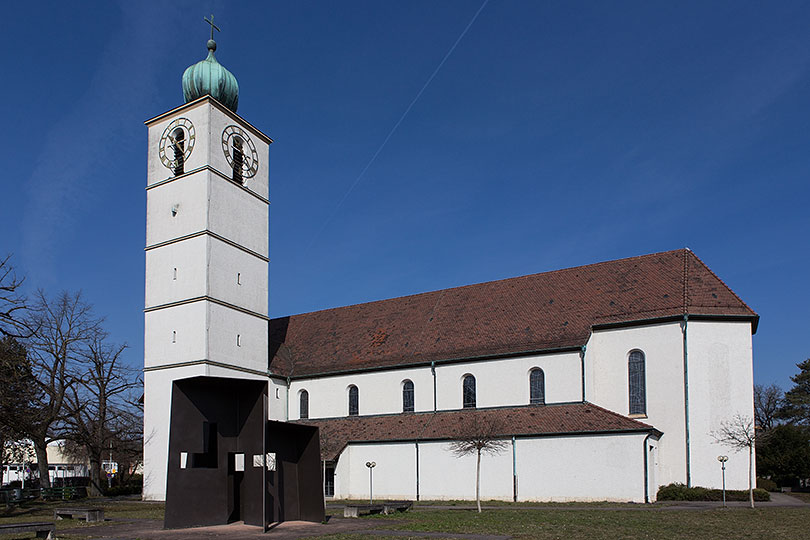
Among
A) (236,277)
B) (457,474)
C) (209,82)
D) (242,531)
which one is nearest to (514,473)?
(457,474)

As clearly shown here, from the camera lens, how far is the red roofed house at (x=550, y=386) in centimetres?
3200

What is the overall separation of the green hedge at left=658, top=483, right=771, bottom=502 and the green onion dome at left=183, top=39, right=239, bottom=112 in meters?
29.7

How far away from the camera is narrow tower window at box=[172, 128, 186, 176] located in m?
38.7

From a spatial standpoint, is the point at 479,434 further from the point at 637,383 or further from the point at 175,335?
the point at 175,335

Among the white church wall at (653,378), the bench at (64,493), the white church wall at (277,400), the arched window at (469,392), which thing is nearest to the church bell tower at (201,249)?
the white church wall at (277,400)

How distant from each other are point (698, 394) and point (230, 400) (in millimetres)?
21855

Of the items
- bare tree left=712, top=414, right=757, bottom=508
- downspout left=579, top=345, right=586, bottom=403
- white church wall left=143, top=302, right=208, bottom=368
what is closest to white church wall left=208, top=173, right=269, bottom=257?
white church wall left=143, top=302, right=208, bottom=368

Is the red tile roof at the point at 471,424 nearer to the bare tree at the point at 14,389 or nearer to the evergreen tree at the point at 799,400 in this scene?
the bare tree at the point at 14,389

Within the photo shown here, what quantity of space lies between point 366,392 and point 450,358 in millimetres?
5749

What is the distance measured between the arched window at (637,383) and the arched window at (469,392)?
25.6 ft

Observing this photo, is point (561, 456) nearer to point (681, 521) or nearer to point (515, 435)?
point (515, 435)

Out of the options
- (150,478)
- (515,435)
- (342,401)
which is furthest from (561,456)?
(150,478)

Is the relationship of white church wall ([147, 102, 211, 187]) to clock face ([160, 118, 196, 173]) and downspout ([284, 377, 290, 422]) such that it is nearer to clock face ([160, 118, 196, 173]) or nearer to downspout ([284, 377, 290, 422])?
clock face ([160, 118, 196, 173])

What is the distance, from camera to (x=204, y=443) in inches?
773
